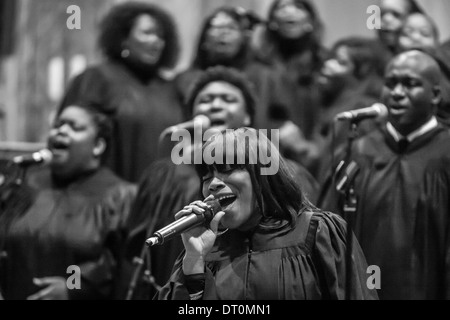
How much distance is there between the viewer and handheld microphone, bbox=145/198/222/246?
8.90 ft

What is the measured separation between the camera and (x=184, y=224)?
277 cm

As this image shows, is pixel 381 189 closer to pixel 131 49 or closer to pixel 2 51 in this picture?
pixel 131 49

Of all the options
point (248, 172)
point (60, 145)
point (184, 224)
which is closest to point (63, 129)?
point (60, 145)

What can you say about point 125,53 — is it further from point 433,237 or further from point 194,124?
point 433,237

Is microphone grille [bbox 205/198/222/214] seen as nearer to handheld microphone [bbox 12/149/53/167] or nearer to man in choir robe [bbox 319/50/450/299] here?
man in choir robe [bbox 319/50/450/299]

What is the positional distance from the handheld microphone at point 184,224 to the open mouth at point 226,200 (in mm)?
21

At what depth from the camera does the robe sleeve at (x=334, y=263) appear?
290cm

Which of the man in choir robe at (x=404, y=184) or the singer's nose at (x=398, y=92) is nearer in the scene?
the man in choir robe at (x=404, y=184)

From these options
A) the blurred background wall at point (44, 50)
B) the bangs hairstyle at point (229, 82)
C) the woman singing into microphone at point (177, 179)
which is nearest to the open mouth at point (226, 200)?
the woman singing into microphone at point (177, 179)

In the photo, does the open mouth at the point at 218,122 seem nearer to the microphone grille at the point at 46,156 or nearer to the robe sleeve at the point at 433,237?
the microphone grille at the point at 46,156

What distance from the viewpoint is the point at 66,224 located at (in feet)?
15.1

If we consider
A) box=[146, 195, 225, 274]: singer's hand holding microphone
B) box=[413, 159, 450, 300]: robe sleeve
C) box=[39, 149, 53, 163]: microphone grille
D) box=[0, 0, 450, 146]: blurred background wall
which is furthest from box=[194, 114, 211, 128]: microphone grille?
box=[0, 0, 450, 146]: blurred background wall

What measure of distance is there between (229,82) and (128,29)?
3.78 ft

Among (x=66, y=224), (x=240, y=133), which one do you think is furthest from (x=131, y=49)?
(x=240, y=133)
